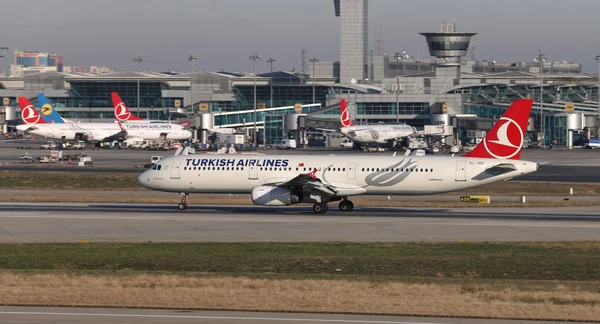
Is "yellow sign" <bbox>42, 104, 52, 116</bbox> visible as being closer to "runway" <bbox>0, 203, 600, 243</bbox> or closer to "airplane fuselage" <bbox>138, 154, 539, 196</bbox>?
"runway" <bbox>0, 203, 600, 243</bbox>

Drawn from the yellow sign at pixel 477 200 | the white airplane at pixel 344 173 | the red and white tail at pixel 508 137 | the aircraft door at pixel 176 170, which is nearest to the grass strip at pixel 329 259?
the white airplane at pixel 344 173

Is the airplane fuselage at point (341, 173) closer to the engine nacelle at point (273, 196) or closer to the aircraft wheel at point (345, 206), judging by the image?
the aircraft wheel at point (345, 206)

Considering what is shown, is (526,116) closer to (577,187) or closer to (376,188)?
(376,188)

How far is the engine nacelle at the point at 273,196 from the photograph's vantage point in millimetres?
51625

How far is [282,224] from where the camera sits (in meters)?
46.6

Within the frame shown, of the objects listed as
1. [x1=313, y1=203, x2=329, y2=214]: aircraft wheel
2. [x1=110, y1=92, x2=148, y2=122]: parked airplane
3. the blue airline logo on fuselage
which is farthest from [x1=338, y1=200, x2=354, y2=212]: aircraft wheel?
[x1=110, y1=92, x2=148, y2=122]: parked airplane

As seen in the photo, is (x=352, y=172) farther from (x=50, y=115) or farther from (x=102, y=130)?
(x=50, y=115)

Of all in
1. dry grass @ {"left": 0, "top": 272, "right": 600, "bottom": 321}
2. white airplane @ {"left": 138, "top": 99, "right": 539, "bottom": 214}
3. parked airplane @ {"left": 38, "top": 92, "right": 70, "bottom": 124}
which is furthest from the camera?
parked airplane @ {"left": 38, "top": 92, "right": 70, "bottom": 124}

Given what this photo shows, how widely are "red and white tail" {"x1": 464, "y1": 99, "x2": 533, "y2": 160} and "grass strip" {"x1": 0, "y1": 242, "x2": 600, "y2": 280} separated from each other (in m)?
14.3

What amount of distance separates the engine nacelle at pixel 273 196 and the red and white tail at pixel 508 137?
1100 centimetres

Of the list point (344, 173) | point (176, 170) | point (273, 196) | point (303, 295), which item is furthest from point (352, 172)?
point (303, 295)

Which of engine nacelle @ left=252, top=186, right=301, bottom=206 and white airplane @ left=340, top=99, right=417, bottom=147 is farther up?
white airplane @ left=340, top=99, right=417, bottom=147

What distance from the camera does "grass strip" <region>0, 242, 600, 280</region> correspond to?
108 feet

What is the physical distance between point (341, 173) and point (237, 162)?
6080 mm
